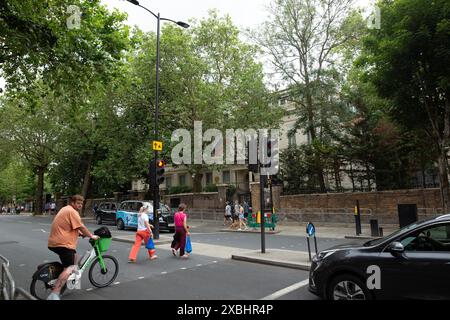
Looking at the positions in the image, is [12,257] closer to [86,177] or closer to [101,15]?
[101,15]

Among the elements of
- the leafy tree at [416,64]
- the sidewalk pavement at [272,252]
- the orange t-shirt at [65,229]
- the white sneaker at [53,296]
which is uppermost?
the leafy tree at [416,64]

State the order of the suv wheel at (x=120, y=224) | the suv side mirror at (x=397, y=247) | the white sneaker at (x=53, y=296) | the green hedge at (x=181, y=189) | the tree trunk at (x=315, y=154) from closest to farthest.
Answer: the suv side mirror at (x=397, y=247) < the white sneaker at (x=53, y=296) < the suv wheel at (x=120, y=224) < the tree trunk at (x=315, y=154) < the green hedge at (x=181, y=189)

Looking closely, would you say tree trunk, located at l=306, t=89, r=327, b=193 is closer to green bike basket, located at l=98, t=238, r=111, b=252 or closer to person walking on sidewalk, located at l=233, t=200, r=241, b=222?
person walking on sidewalk, located at l=233, t=200, r=241, b=222

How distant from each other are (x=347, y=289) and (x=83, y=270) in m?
4.80

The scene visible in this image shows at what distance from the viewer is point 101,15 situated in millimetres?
11844

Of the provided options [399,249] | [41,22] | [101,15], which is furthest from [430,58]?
[41,22]

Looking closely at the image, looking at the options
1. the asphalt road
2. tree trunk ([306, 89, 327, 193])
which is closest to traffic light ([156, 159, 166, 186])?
the asphalt road

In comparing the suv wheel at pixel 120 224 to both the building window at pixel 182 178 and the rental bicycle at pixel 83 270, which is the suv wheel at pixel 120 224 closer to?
the rental bicycle at pixel 83 270

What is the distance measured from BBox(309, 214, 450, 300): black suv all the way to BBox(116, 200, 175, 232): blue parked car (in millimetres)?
15482

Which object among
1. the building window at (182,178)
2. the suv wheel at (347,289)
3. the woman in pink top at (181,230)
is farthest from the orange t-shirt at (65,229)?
the building window at (182,178)

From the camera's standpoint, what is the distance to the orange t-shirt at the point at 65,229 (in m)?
6.09

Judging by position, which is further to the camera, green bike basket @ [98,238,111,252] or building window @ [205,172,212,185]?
building window @ [205,172,212,185]

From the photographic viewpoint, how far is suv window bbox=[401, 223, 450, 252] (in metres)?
4.98

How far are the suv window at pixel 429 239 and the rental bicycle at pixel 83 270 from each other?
5.40 meters
